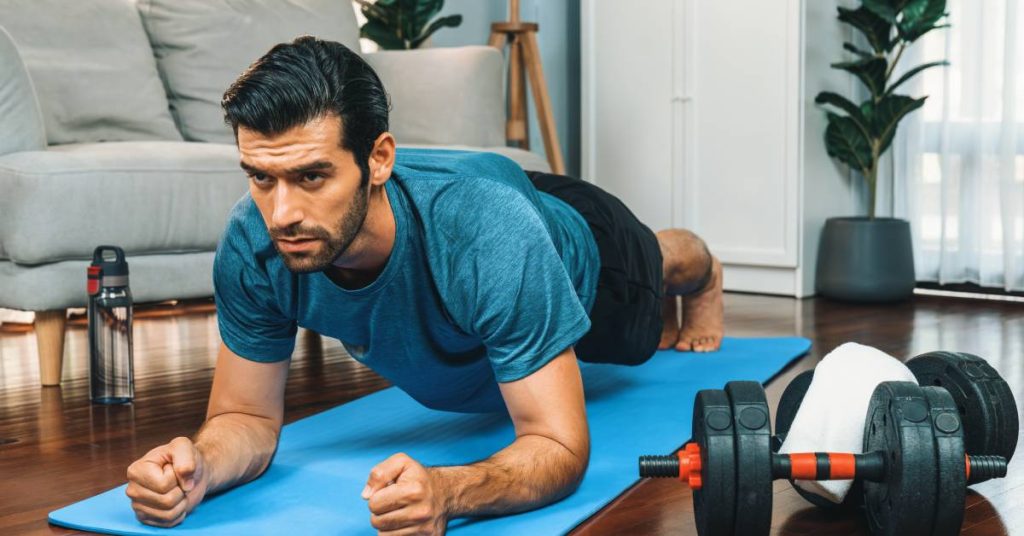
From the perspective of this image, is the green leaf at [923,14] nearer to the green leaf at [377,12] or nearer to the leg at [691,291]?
the leg at [691,291]

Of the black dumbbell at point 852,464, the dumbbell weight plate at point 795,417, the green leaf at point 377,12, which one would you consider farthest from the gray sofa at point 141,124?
the black dumbbell at point 852,464

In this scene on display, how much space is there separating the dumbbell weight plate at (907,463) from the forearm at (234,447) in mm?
780

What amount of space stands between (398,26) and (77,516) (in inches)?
105

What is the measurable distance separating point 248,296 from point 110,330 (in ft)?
2.60

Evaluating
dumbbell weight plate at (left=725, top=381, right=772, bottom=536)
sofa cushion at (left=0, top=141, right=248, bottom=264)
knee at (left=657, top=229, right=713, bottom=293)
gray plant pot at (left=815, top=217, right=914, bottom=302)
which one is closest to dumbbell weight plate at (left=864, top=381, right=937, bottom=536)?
dumbbell weight plate at (left=725, top=381, right=772, bottom=536)

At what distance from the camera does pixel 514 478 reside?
4.40 feet

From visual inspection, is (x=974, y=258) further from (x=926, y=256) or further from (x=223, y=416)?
(x=223, y=416)

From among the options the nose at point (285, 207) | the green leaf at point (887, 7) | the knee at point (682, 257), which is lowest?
the knee at point (682, 257)

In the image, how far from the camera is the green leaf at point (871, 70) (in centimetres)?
359

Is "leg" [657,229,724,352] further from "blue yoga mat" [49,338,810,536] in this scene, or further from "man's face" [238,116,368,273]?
"man's face" [238,116,368,273]

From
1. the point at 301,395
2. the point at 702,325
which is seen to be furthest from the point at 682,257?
the point at 301,395

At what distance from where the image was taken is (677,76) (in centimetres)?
402

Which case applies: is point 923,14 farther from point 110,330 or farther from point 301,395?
point 110,330

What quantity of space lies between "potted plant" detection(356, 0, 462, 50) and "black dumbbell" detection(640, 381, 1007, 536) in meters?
2.85
